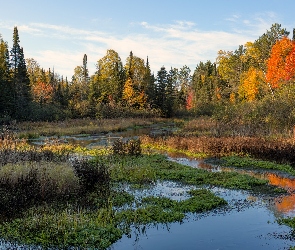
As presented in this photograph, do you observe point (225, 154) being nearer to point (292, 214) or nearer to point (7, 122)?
point (292, 214)

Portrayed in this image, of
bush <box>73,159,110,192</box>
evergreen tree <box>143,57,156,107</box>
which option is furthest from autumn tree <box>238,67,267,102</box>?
bush <box>73,159,110,192</box>

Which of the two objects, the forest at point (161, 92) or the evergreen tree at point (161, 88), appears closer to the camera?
the forest at point (161, 92)

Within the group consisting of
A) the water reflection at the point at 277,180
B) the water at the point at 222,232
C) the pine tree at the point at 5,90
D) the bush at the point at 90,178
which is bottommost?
the water at the point at 222,232

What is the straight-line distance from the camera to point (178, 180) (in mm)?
16031

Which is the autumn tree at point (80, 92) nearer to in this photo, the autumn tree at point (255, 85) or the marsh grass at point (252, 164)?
the autumn tree at point (255, 85)

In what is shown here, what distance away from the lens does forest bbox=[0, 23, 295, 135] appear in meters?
36.4

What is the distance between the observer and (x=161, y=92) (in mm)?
70375

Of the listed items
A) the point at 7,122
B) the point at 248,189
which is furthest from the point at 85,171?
the point at 7,122

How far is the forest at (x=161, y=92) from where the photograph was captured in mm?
36375

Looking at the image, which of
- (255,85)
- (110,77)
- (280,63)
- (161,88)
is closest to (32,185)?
(280,63)

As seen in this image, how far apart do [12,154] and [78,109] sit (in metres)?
42.4

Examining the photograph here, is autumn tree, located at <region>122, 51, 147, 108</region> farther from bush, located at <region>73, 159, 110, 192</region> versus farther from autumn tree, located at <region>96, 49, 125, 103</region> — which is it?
bush, located at <region>73, 159, 110, 192</region>

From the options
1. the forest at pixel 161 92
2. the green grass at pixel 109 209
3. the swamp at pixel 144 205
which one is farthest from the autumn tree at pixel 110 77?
the green grass at pixel 109 209

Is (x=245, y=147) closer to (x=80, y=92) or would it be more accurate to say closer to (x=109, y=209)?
(x=109, y=209)
